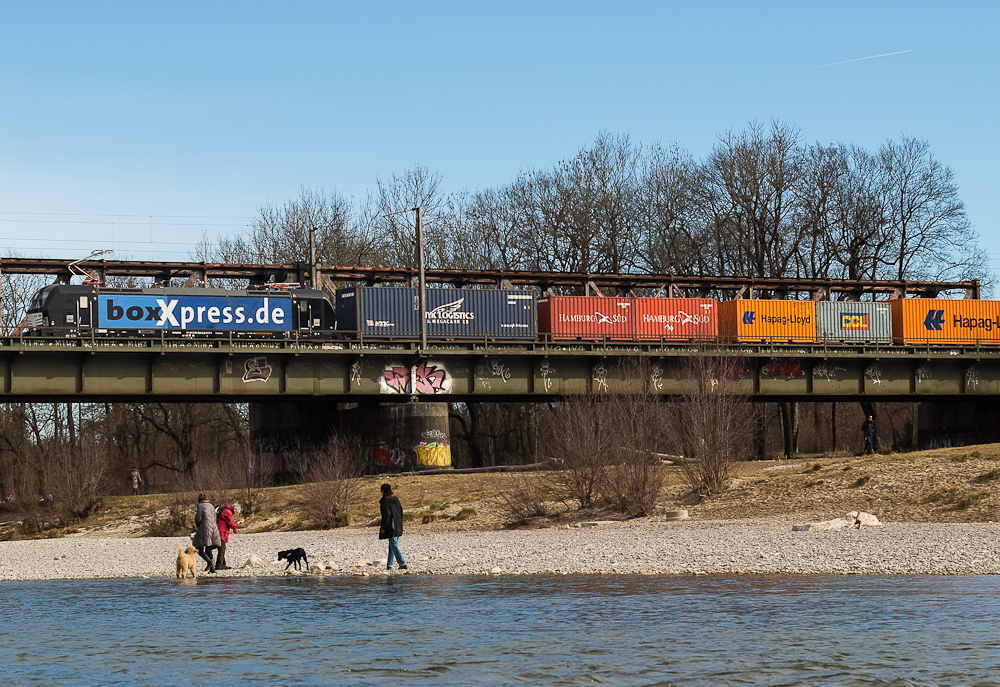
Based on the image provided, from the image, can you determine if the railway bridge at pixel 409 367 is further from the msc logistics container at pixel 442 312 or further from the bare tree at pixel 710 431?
the bare tree at pixel 710 431

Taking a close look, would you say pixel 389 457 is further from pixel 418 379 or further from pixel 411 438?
pixel 418 379

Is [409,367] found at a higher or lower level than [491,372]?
higher

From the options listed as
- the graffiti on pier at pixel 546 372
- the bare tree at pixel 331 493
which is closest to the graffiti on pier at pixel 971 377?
the graffiti on pier at pixel 546 372

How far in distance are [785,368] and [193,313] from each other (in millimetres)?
29306

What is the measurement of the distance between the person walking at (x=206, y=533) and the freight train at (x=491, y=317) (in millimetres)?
25535

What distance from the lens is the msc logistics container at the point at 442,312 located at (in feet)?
175

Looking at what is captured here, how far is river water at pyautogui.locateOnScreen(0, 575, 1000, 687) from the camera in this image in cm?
1280

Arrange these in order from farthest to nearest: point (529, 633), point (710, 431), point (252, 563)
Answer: point (710, 431)
point (252, 563)
point (529, 633)

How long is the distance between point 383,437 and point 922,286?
33874mm

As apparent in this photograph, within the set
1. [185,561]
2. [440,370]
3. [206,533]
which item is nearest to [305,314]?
[440,370]

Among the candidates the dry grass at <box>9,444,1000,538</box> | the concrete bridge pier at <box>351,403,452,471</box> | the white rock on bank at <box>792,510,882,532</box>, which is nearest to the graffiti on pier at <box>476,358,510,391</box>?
the concrete bridge pier at <box>351,403,452,471</box>

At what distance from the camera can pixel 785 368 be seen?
56.3 m

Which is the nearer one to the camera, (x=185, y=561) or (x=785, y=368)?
(x=185, y=561)

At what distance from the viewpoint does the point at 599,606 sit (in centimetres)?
1745
